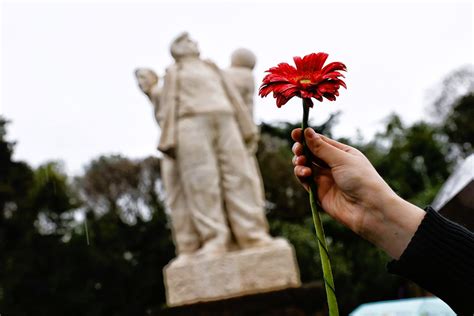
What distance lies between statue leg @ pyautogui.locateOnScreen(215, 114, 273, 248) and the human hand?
430 cm

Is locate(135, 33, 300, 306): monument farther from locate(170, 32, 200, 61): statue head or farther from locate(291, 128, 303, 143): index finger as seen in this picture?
locate(291, 128, 303, 143): index finger

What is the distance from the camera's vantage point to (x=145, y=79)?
5988 mm

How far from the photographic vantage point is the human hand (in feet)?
3.43

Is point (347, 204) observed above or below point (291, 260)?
above

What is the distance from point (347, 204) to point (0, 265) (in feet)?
55.3

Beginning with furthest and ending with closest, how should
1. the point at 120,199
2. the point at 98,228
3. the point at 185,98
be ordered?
the point at 120,199, the point at 98,228, the point at 185,98

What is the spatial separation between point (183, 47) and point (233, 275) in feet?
6.84

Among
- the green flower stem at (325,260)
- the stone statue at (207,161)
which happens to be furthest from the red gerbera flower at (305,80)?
the stone statue at (207,161)

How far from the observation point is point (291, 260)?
5.10m

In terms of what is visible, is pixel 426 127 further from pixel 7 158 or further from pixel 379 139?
pixel 7 158

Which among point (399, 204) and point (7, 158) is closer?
point (399, 204)

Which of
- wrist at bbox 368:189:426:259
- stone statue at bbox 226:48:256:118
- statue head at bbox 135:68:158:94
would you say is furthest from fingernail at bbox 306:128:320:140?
statue head at bbox 135:68:158:94

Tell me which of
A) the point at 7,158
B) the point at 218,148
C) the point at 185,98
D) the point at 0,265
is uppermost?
the point at 185,98

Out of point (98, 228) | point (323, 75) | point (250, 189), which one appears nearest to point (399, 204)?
point (323, 75)
